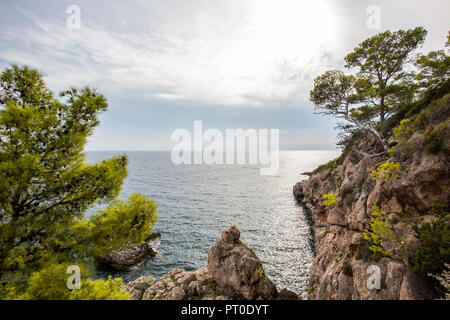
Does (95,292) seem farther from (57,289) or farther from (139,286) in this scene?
(139,286)

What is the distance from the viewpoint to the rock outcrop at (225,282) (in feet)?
52.2

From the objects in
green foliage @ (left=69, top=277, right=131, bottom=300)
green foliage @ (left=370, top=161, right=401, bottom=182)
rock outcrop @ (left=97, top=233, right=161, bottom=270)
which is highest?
green foliage @ (left=370, top=161, right=401, bottom=182)

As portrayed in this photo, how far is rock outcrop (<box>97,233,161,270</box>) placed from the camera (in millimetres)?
24422

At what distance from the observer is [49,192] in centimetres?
689

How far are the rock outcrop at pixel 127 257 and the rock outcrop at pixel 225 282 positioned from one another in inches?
273

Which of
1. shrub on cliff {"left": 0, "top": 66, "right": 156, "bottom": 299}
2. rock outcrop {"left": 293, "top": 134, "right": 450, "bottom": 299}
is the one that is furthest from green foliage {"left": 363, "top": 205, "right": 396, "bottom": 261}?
shrub on cliff {"left": 0, "top": 66, "right": 156, "bottom": 299}

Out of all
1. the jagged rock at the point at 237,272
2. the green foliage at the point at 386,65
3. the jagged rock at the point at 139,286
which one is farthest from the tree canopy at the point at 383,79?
the jagged rock at the point at 139,286

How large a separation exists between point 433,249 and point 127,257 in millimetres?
31103

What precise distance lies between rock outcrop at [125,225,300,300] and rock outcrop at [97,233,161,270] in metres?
6.94

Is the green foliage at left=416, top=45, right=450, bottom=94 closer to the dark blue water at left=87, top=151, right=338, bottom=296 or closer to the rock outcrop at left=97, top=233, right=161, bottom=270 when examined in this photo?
the dark blue water at left=87, top=151, right=338, bottom=296

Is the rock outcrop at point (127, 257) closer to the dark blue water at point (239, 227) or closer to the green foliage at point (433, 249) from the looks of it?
the dark blue water at point (239, 227)

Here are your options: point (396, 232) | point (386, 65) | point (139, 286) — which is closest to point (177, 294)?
point (139, 286)

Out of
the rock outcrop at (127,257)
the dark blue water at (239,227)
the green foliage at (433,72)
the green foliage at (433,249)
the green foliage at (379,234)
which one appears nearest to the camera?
the green foliage at (433,249)

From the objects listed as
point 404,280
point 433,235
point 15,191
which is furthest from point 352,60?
point 15,191
